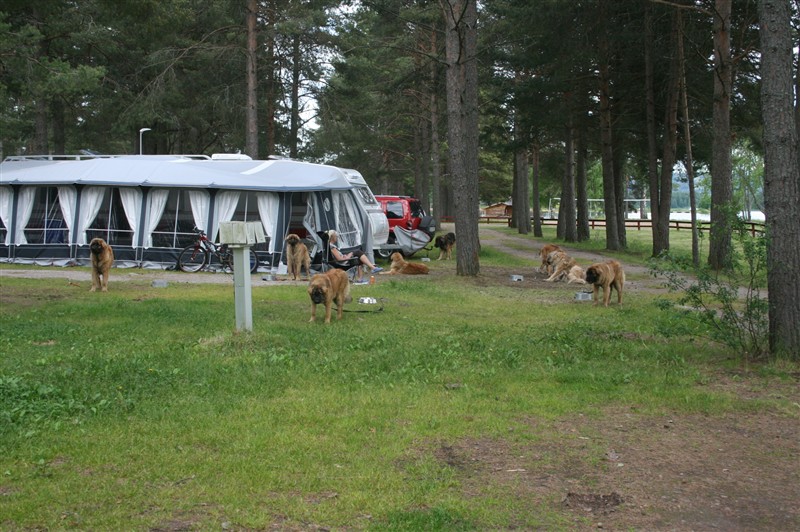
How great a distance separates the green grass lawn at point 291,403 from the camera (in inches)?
171

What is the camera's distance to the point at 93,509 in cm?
423

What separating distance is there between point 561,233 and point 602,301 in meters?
26.4

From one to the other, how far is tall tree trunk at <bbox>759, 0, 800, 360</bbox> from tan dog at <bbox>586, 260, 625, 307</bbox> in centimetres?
579

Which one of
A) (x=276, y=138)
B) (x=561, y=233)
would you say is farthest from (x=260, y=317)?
(x=561, y=233)

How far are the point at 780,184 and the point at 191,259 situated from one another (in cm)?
1551

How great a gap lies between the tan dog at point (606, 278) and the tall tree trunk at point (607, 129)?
14307mm

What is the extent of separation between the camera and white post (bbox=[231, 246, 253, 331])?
353 inches

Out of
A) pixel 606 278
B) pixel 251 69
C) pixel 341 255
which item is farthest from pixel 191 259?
pixel 606 278

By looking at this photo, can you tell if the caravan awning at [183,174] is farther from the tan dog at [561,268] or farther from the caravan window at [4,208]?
the tan dog at [561,268]

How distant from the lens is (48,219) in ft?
71.1

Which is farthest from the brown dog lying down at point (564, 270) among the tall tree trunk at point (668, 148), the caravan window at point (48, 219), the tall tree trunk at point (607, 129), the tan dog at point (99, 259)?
the caravan window at point (48, 219)

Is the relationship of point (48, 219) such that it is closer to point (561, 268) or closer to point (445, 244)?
point (445, 244)

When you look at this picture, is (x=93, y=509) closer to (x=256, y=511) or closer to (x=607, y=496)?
(x=256, y=511)

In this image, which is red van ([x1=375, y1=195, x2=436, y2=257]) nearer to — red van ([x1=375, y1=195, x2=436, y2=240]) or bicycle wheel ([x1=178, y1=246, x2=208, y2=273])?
red van ([x1=375, y1=195, x2=436, y2=240])
